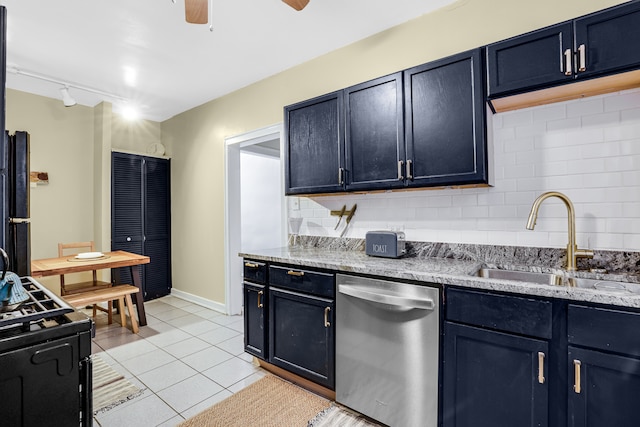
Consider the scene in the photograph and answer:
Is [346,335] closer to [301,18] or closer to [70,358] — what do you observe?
[70,358]

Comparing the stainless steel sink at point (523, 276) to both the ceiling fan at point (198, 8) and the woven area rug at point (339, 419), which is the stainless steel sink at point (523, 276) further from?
the ceiling fan at point (198, 8)

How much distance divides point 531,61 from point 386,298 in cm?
151

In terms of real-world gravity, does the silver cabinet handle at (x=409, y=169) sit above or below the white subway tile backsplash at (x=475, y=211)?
above

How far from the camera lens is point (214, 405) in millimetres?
2113

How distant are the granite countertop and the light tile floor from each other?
0.97 metres

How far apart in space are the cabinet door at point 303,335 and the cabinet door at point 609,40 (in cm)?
190

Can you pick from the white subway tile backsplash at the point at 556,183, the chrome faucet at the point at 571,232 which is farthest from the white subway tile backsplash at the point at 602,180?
the chrome faucet at the point at 571,232

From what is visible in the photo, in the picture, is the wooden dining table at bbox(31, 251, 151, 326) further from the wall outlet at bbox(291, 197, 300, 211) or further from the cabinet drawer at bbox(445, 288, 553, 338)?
the cabinet drawer at bbox(445, 288, 553, 338)

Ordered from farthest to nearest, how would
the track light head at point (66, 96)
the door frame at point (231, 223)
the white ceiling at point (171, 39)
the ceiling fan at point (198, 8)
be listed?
1. the door frame at point (231, 223)
2. the track light head at point (66, 96)
3. the white ceiling at point (171, 39)
4. the ceiling fan at point (198, 8)

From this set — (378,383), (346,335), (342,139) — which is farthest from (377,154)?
(378,383)

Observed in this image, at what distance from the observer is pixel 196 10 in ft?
6.11

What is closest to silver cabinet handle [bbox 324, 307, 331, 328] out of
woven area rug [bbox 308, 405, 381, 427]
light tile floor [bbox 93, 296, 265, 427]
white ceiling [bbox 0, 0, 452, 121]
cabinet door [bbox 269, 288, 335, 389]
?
cabinet door [bbox 269, 288, 335, 389]

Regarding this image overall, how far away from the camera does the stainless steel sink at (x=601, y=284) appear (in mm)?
1489

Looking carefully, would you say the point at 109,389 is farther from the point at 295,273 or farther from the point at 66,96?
the point at 66,96
